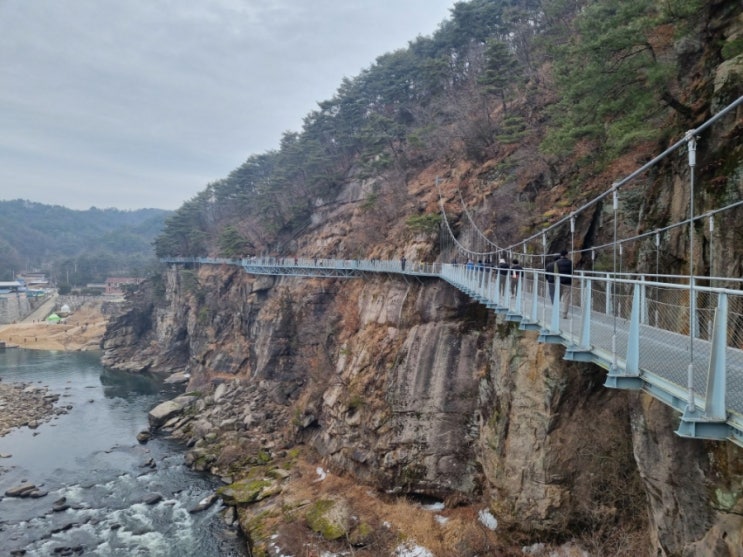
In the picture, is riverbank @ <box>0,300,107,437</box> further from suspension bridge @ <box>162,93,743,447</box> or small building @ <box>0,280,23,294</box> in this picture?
suspension bridge @ <box>162,93,743,447</box>

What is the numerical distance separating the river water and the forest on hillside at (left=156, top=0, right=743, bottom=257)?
53.2 feet

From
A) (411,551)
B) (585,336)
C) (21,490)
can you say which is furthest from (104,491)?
(585,336)

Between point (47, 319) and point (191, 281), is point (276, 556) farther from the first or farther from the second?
point (47, 319)

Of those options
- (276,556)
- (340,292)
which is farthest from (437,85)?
(276,556)

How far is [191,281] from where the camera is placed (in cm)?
Result: 4709

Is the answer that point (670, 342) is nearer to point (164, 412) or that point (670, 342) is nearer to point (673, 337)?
point (673, 337)

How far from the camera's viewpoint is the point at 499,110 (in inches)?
1062

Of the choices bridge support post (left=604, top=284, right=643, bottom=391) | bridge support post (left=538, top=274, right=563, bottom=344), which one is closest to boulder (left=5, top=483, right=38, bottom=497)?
bridge support post (left=538, top=274, right=563, bottom=344)

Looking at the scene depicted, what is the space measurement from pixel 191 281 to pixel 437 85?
30.0 m

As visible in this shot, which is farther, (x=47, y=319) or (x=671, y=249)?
(x=47, y=319)

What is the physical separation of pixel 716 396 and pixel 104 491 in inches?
952

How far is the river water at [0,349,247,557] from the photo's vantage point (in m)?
16.8

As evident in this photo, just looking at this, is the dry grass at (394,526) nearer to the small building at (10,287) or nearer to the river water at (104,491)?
the river water at (104,491)

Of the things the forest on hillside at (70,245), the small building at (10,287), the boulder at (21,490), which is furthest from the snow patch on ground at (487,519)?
the small building at (10,287)
